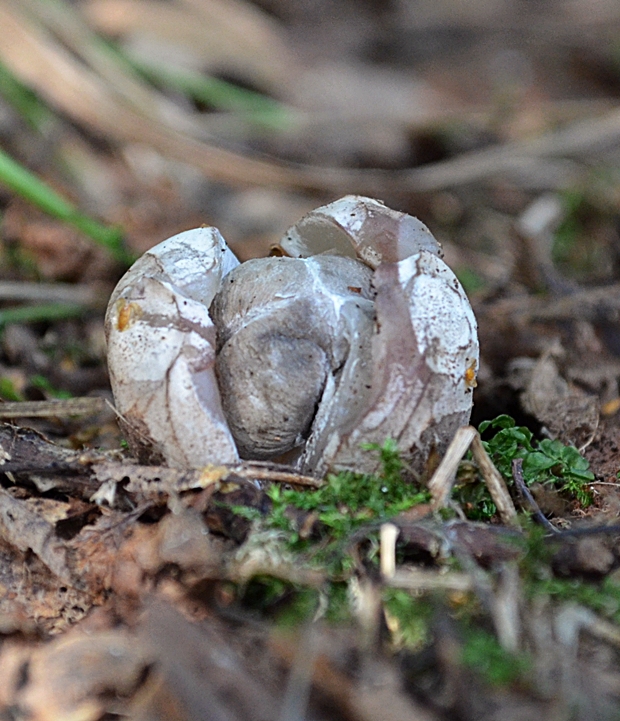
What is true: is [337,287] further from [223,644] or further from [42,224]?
[42,224]

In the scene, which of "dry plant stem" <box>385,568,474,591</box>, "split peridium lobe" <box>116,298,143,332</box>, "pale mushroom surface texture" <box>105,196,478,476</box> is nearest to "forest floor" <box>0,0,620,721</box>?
"dry plant stem" <box>385,568,474,591</box>

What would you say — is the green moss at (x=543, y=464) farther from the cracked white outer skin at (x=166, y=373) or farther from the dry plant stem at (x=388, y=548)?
the cracked white outer skin at (x=166, y=373)

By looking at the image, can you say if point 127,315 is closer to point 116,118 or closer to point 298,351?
point 298,351

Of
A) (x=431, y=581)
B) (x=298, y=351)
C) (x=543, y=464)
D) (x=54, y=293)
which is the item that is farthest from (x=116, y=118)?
(x=431, y=581)

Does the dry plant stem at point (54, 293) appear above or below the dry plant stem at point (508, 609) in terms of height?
above

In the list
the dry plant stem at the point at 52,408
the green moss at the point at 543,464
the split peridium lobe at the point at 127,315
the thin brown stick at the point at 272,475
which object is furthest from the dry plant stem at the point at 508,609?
the dry plant stem at the point at 52,408
